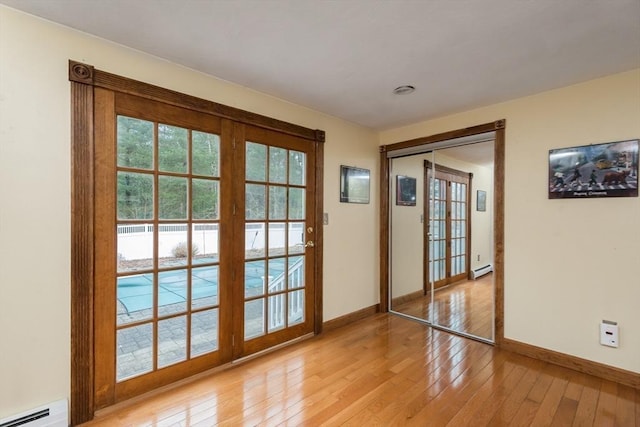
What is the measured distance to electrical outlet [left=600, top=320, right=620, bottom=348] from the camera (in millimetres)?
2203

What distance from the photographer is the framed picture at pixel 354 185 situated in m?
3.38

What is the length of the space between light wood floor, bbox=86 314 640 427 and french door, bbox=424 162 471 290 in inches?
57.0

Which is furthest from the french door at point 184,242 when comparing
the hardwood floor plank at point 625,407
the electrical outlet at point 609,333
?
the electrical outlet at point 609,333

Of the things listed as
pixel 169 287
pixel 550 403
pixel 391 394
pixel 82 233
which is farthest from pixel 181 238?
pixel 550 403

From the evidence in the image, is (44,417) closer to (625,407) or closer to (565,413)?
(565,413)

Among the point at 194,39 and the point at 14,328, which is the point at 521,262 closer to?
the point at 194,39

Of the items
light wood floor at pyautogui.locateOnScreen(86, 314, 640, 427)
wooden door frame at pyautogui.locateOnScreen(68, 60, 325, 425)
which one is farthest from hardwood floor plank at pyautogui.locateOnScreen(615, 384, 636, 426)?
wooden door frame at pyautogui.locateOnScreen(68, 60, 325, 425)

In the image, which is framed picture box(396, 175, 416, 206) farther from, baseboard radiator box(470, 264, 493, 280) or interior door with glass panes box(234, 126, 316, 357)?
baseboard radiator box(470, 264, 493, 280)

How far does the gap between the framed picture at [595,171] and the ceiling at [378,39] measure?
0.58 metres

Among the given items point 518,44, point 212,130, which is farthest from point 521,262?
point 212,130

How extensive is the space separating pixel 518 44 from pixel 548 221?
60.2 inches

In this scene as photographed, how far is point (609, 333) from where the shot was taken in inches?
87.9

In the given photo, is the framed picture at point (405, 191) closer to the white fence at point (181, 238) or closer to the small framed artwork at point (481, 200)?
the small framed artwork at point (481, 200)

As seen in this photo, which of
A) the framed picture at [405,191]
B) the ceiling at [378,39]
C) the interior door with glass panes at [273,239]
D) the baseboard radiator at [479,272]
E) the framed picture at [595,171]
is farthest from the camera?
the baseboard radiator at [479,272]
